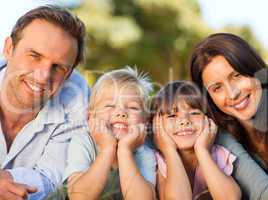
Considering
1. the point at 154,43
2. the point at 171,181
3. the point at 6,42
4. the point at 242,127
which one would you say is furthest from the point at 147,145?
the point at 154,43

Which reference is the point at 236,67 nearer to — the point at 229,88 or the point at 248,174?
the point at 229,88

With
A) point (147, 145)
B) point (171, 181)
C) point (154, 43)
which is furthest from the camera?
point (154, 43)

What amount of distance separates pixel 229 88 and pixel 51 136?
902 millimetres

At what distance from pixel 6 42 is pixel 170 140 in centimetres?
98

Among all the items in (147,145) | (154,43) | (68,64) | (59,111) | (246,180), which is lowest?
(246,180)

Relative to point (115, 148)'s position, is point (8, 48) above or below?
above

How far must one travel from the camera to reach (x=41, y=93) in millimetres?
2314

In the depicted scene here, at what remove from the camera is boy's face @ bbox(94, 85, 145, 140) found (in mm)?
2223

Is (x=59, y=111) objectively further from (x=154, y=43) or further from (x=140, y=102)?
(x=154, y=43)

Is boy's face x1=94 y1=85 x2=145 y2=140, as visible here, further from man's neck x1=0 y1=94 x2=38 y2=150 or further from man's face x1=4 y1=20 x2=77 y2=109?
man's neck x1=0 y1=94 x2=38 y2=150

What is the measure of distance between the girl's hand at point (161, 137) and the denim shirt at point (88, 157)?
0.20 feet

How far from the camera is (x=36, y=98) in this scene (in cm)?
233

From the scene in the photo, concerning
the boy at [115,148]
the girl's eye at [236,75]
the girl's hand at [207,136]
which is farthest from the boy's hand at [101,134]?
the girl's eye at [236,75]

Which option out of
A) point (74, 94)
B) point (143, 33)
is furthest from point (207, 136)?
point (143, 33)
